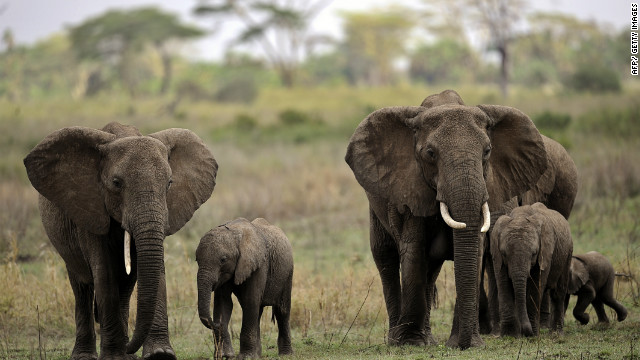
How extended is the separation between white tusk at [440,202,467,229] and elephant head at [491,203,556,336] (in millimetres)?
1314

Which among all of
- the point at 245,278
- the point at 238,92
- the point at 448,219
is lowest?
the point at 245,278

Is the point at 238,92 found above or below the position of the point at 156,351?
above

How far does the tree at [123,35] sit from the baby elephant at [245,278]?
40.4 meters

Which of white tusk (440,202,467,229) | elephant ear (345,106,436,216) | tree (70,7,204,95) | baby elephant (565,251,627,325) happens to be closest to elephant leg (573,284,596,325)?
baby elephant (565,251,627,325)

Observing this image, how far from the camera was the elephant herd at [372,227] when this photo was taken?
7492 millimetres

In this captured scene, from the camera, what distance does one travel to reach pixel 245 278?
318 inches

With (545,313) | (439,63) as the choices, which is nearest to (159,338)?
(545,313)

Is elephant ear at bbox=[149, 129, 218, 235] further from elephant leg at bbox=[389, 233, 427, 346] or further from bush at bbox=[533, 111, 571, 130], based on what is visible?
bush at bbox=[533, 111, 571, 130]

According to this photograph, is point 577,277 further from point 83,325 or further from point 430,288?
point 83,325

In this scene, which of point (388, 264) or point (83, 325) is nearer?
point (83, 325)

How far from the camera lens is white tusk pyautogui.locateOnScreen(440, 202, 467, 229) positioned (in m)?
7.41

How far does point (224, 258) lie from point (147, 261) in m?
0.79

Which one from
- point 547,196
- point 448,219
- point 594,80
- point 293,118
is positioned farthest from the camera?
point 594,80

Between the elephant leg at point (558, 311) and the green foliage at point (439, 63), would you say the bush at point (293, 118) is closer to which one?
the elephant leg at point (558, 311)
